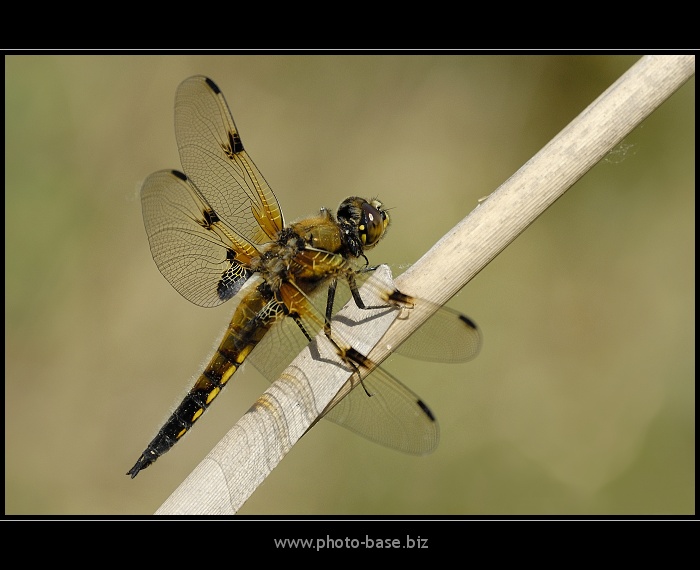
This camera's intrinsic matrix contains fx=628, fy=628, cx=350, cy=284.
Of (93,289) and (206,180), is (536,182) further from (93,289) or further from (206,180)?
(93,289)

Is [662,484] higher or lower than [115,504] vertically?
higher

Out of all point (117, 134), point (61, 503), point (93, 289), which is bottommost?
point (61, 503)

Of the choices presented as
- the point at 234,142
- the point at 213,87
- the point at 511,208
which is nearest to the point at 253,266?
the point at 234,142

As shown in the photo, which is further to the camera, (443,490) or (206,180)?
(443,490)

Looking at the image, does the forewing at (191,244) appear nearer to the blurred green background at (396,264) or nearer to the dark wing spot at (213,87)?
the dark wing spot at (213,87)

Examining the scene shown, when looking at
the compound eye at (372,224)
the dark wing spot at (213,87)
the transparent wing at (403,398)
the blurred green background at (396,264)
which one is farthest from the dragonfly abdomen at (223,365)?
the blurred green background at (396,264)

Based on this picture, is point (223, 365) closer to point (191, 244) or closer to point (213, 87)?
point (191, 244)

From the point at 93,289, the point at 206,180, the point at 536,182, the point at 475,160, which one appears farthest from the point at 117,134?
the point at 536,182

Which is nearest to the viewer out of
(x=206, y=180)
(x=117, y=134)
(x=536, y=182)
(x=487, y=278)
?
(x=536, y=182)
